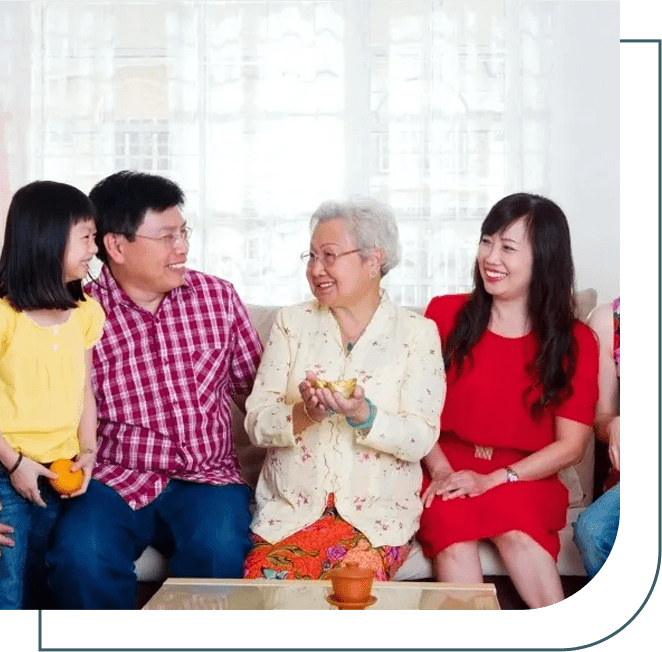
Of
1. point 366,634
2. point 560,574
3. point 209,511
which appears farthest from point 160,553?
point 366,634

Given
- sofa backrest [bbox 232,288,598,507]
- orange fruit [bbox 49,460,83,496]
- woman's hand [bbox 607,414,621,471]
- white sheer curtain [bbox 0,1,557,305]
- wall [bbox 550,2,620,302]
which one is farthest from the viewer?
white sheer curtain [bbox 0,1,557,305]

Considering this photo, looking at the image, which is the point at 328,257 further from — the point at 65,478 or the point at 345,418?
the point at 65,478

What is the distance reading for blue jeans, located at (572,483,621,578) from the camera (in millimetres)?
1850

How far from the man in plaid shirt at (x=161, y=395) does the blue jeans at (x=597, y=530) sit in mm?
613

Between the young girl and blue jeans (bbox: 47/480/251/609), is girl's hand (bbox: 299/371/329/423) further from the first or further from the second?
the young girl

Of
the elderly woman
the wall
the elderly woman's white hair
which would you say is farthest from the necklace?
the wall

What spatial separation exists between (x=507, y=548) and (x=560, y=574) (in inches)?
6.8

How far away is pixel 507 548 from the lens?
2000 mm

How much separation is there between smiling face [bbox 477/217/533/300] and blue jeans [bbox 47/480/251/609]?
649 mm

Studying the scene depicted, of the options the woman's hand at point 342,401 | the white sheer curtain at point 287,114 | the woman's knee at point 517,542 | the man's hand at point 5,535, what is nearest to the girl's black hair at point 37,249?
the man's hand at point 5,535

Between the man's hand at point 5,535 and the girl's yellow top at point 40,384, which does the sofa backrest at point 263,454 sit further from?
the man's hand at point 5,535

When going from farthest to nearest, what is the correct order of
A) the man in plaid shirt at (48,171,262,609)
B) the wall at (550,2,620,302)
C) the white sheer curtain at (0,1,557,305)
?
1. the white sheer curtain at (0,1,557,305)
2. the wall at (550,2,620,302)
3. the man in plaid shirt at (48,171,262,609)

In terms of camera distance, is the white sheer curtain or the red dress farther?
the white sheer curtain

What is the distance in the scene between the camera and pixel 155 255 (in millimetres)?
2055
